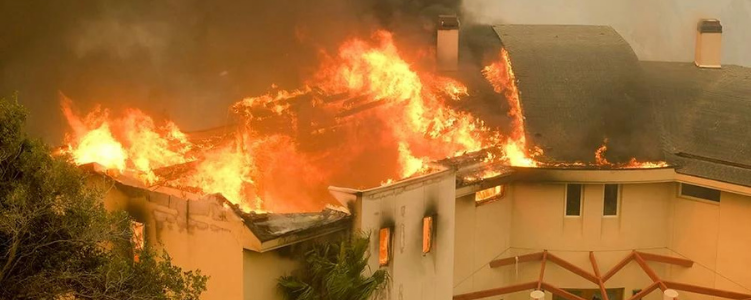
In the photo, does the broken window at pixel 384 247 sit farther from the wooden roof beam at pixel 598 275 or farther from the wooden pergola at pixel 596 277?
the wooden roof beam at pixel 598 275

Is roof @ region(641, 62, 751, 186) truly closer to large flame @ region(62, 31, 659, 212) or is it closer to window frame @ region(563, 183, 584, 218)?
large flame @ region(62, 31, 659, 212)

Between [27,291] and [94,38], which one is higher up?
[94,38]

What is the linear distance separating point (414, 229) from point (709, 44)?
13.8 metres

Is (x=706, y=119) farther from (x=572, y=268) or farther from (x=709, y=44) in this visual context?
(x=572, y=268)

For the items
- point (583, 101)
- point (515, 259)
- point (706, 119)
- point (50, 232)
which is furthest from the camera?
point (706, 119)

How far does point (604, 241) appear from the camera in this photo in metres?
25.0

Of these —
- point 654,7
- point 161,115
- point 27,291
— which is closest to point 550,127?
point 27,291

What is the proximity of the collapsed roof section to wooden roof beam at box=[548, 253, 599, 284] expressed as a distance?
870 centimetres

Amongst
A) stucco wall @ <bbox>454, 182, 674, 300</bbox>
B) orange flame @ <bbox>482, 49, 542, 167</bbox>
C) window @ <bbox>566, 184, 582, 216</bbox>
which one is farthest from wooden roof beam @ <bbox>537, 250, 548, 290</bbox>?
orange flame @ <bbox>482, 49, 542, 167</bbox>

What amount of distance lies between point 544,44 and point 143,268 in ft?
51.4

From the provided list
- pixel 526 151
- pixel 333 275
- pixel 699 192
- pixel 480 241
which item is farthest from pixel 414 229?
pixel 699 192

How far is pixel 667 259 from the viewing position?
25125 mm

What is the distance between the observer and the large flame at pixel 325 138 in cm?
2044

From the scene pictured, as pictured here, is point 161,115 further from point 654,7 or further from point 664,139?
point 654,7
